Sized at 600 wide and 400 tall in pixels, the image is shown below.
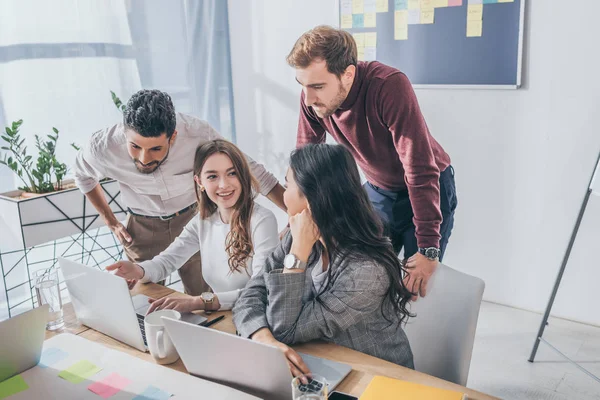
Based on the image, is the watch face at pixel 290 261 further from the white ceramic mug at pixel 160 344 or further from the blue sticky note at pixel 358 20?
the blue sticky note at pixel 358 20

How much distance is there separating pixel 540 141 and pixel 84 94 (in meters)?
2.27

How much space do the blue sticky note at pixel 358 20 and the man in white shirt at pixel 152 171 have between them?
1.29m

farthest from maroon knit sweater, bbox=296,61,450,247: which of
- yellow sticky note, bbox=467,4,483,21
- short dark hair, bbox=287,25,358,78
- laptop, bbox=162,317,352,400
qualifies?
yellow sticky note, bbox=467,4,483,21

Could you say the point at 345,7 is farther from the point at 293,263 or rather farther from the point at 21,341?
the point at 21,341

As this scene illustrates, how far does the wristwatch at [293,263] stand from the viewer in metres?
1.42

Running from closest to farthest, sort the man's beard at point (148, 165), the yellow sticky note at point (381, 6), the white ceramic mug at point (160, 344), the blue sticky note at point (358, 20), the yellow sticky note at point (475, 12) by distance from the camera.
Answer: the white ceramic mug at point (160, 344), the man's beard at point (148, 165), the yellow sticky note at point (475, 12), the yellow sticky note at point (381, 6), the blue sticky note at point (358, 20)

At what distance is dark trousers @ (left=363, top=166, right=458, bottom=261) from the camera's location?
2.07 meters

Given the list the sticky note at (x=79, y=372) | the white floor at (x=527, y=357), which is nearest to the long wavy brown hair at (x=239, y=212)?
the sticky note at (x=79, y=372)

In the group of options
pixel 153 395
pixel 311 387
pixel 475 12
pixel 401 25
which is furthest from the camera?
pixel 401 25

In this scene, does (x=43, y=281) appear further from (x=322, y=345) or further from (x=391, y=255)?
(x=391, y=255)

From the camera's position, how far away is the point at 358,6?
3096 millimetres

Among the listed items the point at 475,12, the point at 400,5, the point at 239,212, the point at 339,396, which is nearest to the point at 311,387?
the point at 339,396

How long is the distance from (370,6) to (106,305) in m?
2.23

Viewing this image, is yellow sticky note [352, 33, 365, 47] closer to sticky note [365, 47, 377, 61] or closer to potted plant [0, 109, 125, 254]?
sticky note [365, 47, 377, 61]
